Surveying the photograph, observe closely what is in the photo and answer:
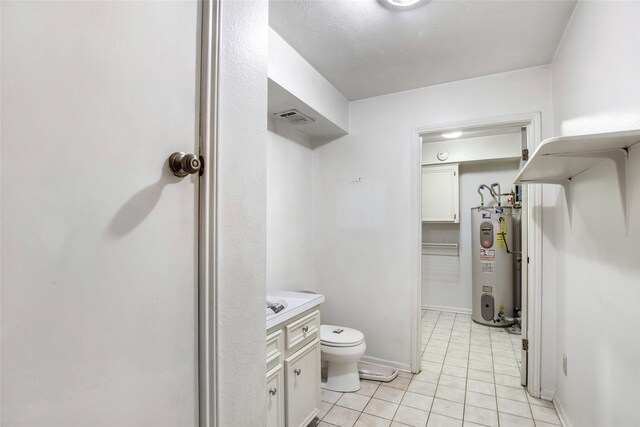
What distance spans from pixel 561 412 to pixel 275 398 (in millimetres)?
1860

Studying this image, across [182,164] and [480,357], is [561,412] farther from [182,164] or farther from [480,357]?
[182,164]

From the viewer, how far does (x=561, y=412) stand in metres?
2.00

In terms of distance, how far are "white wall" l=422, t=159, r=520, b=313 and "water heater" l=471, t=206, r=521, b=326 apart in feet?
1.04

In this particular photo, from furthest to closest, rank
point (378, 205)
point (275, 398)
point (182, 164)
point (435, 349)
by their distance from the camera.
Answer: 1. point (435, 349)
2. point (378, 205)
3. point (275, 398)
4. point (182, 164)

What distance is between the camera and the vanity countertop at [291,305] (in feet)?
5.17

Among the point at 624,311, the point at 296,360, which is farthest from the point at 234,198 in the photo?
the point at 624,311

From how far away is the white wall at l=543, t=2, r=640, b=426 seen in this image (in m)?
1.10

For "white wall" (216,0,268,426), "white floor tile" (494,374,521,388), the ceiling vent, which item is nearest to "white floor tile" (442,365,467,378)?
"white floor tile" (494,374,521,388)

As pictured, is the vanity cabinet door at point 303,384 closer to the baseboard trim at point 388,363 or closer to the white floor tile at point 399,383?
the white floor tile at point 399,383

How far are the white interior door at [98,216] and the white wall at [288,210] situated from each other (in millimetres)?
1745

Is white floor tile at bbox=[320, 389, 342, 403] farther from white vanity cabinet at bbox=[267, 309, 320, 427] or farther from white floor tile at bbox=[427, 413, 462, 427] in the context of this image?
white floor tile at bbox=[427, 413, 462, 427]

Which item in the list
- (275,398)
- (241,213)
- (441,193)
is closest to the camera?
(241,213)

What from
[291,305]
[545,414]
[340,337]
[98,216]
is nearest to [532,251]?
[545,414]

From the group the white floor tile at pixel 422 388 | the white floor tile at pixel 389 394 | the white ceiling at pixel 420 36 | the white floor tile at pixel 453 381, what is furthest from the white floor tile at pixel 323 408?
the white ceiling at pixel 420 36
